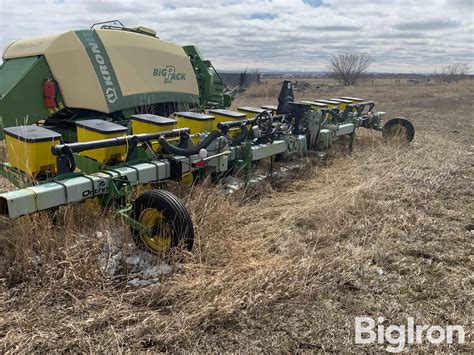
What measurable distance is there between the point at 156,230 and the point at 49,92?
301cm

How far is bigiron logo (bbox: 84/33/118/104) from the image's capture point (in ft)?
16.6

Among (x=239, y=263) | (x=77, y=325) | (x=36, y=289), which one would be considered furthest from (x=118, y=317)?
(x=239, y=263)

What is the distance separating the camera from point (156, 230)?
2.89m

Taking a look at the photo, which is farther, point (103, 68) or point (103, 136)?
point (103, 68)

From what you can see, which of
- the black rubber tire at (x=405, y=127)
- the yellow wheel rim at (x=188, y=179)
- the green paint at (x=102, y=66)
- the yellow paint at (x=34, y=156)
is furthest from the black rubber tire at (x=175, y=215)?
the black rubber tire at (x=405, y=127)

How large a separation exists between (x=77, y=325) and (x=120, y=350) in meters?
0.31

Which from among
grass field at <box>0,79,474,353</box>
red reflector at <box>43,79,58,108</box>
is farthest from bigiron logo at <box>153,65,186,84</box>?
grass field at <box>0,79,474,353</box>

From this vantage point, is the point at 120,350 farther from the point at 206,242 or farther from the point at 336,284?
the point at 336,284

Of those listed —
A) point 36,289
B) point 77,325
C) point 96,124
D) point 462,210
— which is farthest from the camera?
point 462,210

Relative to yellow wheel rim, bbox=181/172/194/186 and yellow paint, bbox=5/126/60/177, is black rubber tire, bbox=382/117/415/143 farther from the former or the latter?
yellow paint, bbox=5/126/60/177

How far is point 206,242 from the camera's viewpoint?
123 inches

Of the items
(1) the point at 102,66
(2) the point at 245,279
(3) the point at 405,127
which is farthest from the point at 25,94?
(3) the point at 405,127

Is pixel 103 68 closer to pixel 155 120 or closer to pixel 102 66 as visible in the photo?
pixel 102 66

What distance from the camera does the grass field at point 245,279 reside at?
223 cm
